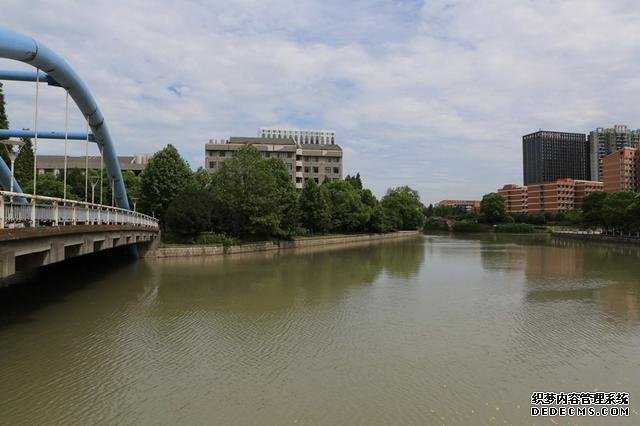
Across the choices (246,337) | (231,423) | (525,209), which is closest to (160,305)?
(246,337)

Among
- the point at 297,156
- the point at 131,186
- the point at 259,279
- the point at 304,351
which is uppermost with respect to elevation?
the point at 297,156

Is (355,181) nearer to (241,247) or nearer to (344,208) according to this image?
(344,208)

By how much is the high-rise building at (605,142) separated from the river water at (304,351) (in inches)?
6312

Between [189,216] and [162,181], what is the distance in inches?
407

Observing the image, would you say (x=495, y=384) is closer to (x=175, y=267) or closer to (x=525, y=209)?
(x=175, y=267)

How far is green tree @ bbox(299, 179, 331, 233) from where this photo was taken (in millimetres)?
56125

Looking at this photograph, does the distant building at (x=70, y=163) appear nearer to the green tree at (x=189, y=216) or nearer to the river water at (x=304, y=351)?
the green tree at (x=189, y=216)

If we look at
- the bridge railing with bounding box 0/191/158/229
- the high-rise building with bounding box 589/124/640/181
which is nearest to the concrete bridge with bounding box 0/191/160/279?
the bridge railing with bounding box 0/191/158/229

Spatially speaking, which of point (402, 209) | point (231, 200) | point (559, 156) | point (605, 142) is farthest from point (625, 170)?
point (231, 200)

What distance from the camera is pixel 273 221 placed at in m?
42.0

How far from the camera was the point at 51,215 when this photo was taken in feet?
43.9

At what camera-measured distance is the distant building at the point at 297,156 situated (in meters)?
84.8

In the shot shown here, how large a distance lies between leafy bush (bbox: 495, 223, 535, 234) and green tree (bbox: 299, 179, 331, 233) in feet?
200

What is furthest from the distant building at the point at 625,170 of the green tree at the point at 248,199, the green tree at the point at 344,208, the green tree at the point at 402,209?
the green tree at the point at 248,199
